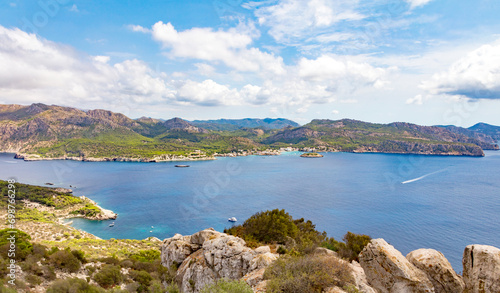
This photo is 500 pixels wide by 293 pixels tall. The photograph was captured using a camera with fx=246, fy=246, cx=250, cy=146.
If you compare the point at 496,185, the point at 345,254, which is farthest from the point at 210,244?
the point at 496,185

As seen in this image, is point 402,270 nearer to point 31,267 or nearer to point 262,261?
point 262,261

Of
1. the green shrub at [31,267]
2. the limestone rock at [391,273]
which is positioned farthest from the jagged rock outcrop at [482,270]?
the green shrub at [31,267]

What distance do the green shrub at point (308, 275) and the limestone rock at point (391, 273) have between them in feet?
8.60

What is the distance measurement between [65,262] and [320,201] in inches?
3194

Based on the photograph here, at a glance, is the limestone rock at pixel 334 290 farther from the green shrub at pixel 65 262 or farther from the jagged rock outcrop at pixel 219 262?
the green shrub at pixel 65 262

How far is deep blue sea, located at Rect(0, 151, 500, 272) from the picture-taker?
63.2 metres

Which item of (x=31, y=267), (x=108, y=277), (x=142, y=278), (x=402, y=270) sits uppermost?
(x=402, y=270)

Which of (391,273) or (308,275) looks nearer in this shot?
(308,275)

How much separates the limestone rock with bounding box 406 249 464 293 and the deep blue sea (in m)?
44.6

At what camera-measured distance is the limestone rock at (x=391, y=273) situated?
13.2 m

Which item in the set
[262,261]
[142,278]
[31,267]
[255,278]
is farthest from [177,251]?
[255,278]

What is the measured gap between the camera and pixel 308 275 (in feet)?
40.1

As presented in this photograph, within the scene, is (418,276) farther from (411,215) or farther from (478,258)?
(411,215)

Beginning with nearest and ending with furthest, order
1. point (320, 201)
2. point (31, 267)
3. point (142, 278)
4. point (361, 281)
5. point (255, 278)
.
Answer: point (361, 281), point (255, 278), point (31, 267), point (142, 278), point (320, 201)
